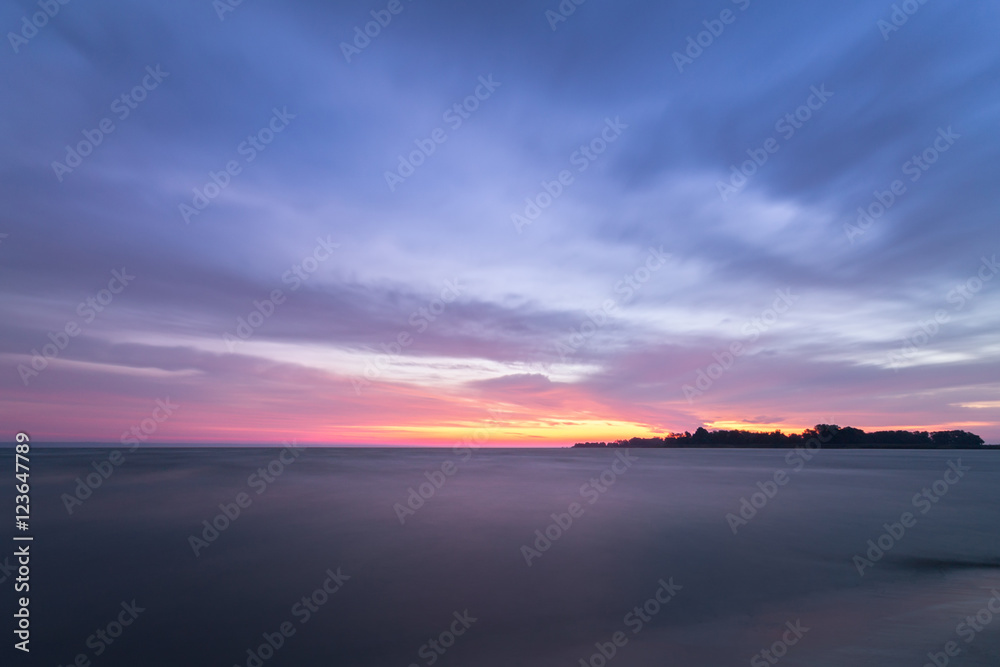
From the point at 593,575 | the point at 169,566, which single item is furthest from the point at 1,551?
the point at 593,575

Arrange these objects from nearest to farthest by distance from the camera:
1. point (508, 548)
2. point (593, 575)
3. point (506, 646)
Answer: point (506, 646) < point (593, 575) < point (508, 548)

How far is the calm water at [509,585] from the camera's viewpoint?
6.38 m

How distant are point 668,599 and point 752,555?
4224mm

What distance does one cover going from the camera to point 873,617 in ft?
23.7

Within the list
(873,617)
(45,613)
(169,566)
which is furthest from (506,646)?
(169,566)

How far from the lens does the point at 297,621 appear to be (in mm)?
7430

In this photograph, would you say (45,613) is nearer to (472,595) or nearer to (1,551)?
(1,551)

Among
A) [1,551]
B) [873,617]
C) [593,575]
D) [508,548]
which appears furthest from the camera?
[508,548]

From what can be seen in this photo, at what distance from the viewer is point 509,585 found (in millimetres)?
9211

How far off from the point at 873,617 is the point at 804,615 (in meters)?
0.91

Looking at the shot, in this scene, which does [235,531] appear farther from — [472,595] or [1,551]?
[472,595]

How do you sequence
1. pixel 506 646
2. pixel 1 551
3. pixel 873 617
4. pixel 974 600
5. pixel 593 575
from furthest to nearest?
pixel 1 551 → pixel 593 575 → pixel 974 600 → pixel 873 617 → pixel 506 646

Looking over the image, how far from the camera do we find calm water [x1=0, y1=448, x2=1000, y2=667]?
6.38m

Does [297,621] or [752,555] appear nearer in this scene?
[297,621]
